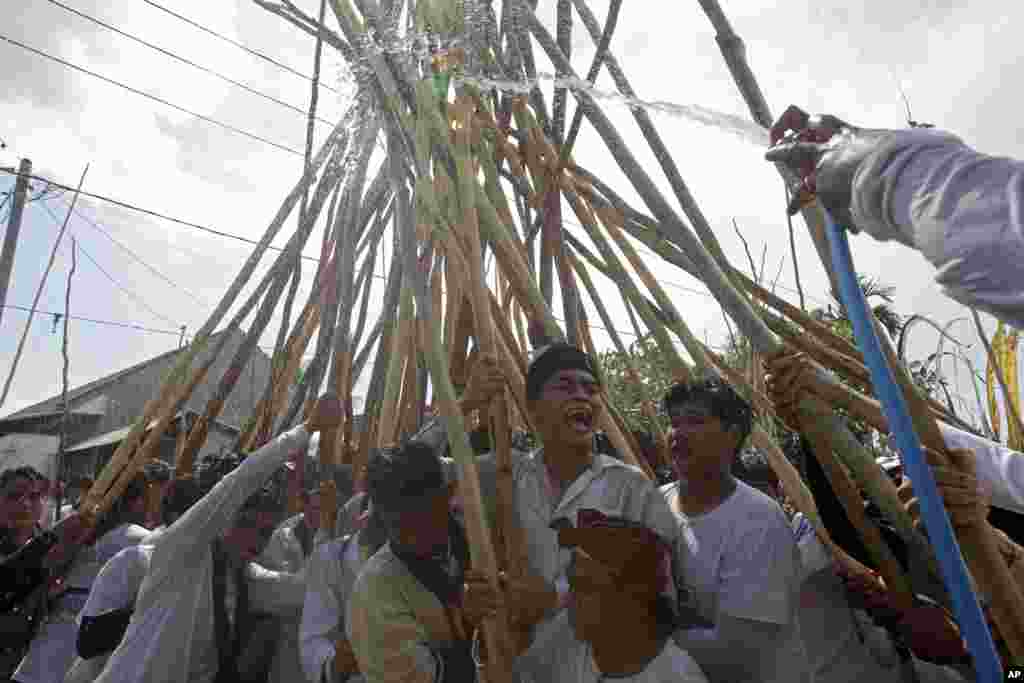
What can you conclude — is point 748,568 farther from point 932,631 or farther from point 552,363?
point 552,363

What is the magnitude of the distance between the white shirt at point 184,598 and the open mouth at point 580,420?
2.84 feet

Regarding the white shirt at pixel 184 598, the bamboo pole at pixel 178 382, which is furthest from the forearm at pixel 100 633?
the bamboo pole at pixel 178 382

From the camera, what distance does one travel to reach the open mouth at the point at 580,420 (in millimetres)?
1608

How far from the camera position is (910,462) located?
933mm

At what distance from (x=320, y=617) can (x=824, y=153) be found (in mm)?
1533

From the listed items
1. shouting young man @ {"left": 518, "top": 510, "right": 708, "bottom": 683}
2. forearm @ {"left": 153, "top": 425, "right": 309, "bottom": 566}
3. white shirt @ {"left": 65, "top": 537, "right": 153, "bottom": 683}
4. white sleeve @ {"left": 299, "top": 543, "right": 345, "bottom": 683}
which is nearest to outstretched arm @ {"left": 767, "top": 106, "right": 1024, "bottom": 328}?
shouting young man @ {"left": 518, "top": 510, "right": 708, "bottom": 683}

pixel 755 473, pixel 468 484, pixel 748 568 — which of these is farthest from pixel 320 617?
pixel 755 473

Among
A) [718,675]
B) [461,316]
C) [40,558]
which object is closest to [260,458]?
[461,316]

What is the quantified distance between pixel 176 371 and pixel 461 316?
3.71ft

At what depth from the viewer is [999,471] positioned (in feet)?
4.62

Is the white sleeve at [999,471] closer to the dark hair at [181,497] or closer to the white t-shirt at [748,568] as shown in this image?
the white t-shirt at [748,568]

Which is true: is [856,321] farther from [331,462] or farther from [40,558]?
[40,558]

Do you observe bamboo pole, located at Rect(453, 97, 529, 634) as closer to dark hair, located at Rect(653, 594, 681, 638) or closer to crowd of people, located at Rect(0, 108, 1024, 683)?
crowd of people, located at Rect(0, 108, 1024, 683)

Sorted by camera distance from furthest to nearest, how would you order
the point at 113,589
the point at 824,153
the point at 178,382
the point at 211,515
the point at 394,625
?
the point at 178,382
the point at 113,589
the point at 211,515
the point at 394,625
the point at 824,153
